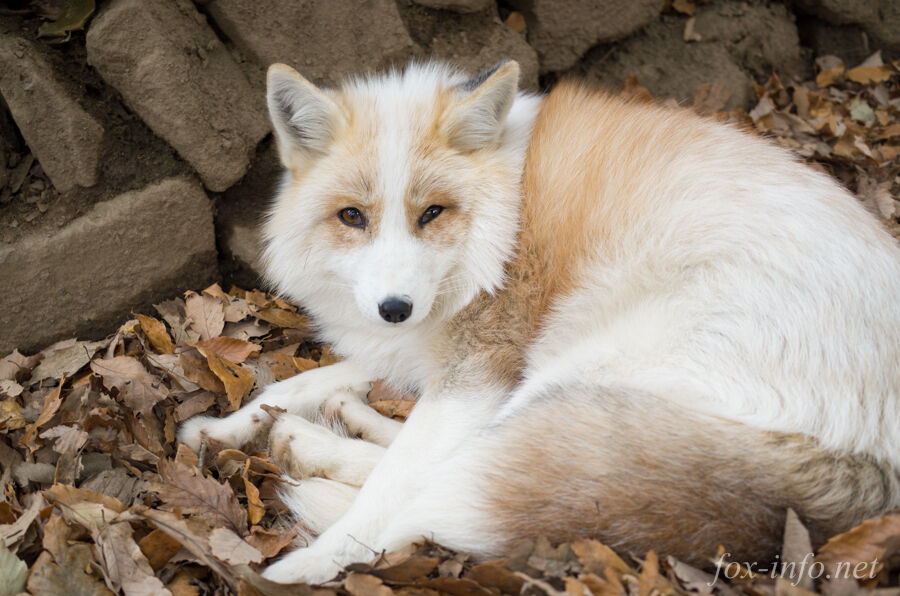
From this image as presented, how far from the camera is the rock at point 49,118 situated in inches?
104

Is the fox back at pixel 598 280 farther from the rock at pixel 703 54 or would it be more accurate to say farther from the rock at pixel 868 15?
the rock at pixel 868 15

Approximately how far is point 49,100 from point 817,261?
9.59ft

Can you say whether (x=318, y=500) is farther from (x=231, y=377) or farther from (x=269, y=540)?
(x=231, y=377)

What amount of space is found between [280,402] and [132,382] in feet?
1.93

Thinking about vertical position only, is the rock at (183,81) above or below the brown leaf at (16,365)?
above

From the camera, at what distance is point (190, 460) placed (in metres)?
2.46

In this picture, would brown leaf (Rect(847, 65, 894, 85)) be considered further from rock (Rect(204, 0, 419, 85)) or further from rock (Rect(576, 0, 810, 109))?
rock (Rect(204, 0, 419, 85))

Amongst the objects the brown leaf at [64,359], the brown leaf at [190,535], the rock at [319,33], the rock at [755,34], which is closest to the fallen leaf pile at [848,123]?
the rock at [755,34]

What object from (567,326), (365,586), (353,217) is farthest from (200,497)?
(567,326)

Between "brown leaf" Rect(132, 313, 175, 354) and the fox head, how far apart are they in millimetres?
728

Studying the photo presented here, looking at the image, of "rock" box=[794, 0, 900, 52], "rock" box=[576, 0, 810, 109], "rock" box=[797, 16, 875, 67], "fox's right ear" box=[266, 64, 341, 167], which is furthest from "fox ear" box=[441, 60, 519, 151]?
"rock" box=[797, 16, 875, 67]

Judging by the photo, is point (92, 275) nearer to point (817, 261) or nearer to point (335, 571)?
point (335, 571)

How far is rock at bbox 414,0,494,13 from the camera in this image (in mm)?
3480

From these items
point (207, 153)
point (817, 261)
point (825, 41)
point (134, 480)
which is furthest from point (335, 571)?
point (825, 41)
